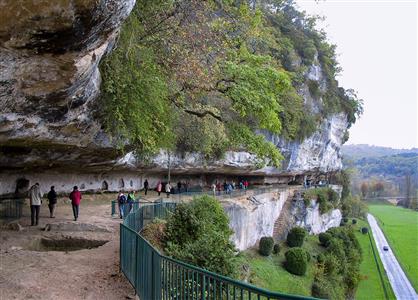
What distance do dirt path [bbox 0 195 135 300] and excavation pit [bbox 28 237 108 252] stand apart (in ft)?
0.35

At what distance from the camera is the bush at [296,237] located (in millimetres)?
35531

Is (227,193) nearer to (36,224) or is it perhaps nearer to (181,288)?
(36,224)

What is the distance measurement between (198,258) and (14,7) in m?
6.97

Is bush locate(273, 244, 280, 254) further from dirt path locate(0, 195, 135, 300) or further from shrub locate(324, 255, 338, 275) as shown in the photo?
dirt path locate(0, 195, 135, 300)

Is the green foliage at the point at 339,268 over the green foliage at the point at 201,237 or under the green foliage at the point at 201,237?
under

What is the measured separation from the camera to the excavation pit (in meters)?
13.3

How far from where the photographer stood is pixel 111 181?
28.9 metres

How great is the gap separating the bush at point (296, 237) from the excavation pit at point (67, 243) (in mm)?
24990

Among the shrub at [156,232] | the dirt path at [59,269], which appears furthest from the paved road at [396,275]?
the dirt path at [59,269]

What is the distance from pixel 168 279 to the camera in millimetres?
5887

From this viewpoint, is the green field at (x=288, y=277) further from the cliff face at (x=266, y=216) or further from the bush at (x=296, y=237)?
the cliff face at (x=266, y=216)

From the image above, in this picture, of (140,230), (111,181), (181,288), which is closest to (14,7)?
(181,288)

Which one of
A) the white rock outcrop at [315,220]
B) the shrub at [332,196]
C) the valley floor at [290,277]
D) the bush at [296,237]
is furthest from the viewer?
the shrub at [332,196]

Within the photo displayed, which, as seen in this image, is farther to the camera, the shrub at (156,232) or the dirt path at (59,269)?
the shrub at (156,232)
